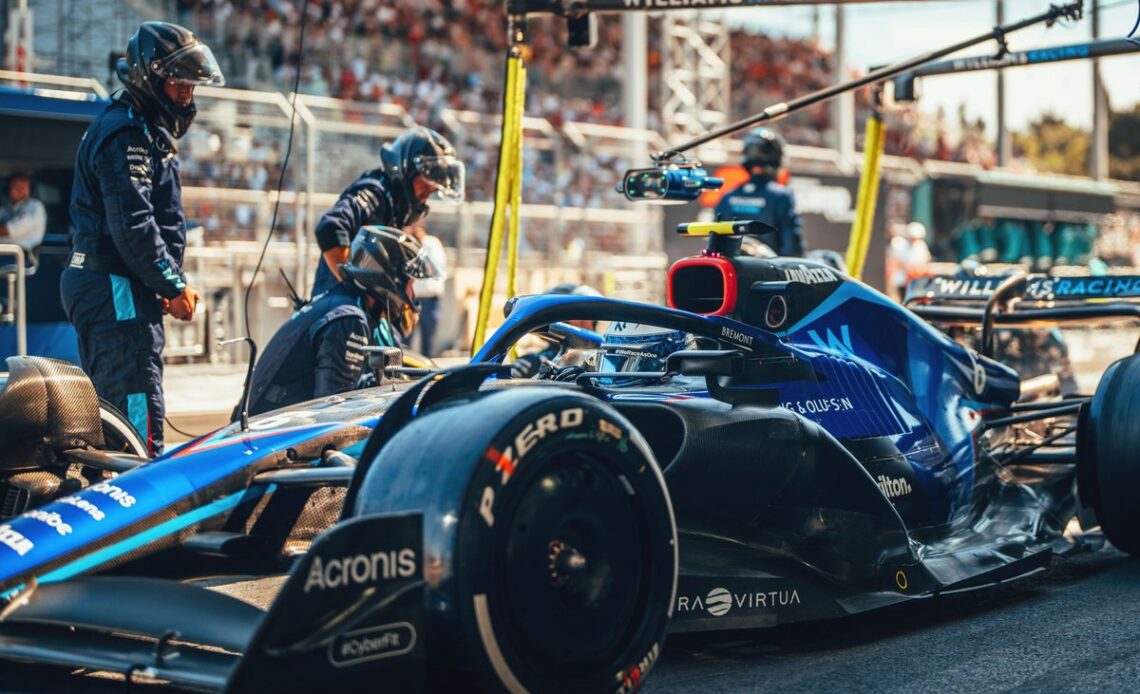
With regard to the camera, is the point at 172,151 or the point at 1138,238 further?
the point at 1138,238

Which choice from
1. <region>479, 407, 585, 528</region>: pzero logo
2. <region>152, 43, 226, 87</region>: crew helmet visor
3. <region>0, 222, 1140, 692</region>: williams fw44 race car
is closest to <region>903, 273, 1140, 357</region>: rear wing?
<region>0, 222, 1140, 692</region>: williams fw44 race car

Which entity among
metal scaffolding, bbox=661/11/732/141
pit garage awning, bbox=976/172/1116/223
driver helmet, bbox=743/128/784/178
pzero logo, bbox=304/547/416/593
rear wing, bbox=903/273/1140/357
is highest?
metal scaffolding, bbox=661/11/732/141

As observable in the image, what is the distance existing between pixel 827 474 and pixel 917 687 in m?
0.72

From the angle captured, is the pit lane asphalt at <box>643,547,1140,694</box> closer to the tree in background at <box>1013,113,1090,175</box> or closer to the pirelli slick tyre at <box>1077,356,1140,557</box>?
the pirelli slick tyre at <box>1077,356,1140,557</box>

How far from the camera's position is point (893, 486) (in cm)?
464

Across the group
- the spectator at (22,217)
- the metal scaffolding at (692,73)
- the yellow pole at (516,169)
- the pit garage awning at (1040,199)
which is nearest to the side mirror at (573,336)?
the yellow pole at (516,169)

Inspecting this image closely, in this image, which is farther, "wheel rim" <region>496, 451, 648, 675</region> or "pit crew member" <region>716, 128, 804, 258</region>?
"pit crew member" <region>716, 128, 804, 258</region>

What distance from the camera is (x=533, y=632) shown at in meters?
2.91

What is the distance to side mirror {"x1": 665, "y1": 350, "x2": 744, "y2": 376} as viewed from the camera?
3906mm

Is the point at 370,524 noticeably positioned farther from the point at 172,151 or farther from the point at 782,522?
the point at 172,151

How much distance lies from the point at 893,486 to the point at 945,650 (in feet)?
2.44

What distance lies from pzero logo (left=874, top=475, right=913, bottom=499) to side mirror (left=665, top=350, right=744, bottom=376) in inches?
35.7

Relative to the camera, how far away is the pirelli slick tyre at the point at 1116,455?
16.0ft

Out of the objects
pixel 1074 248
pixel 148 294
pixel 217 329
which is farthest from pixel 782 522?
pixel 1074 248
